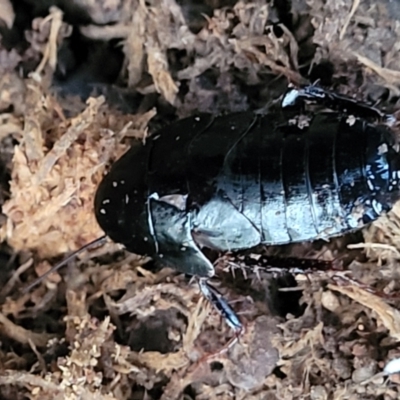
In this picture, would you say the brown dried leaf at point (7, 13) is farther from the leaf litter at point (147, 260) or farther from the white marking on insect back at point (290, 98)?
the white marking on insect back at point (290, 98)

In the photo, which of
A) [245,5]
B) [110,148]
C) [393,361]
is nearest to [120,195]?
[110,148]

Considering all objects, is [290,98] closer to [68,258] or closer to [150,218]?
[150,218]

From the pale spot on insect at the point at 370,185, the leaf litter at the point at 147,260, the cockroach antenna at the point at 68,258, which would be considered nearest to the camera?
the pale spot on insect at the point at 370,185

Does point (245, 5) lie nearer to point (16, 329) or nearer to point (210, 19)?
point (210, 19)

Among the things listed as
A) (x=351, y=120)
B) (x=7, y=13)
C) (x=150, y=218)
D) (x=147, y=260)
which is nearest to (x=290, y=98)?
(x=351, y=120)

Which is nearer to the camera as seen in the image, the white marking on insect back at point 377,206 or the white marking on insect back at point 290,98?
the white marking on insect back at point 377,206

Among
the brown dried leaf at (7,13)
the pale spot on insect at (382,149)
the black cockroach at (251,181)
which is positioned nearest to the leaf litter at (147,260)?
the brown dried leaf at (7,13)

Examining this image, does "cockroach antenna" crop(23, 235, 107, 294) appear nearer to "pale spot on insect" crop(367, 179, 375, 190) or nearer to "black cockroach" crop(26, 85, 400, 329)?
"black cockroach" crop(26, 85, 400, 329)
